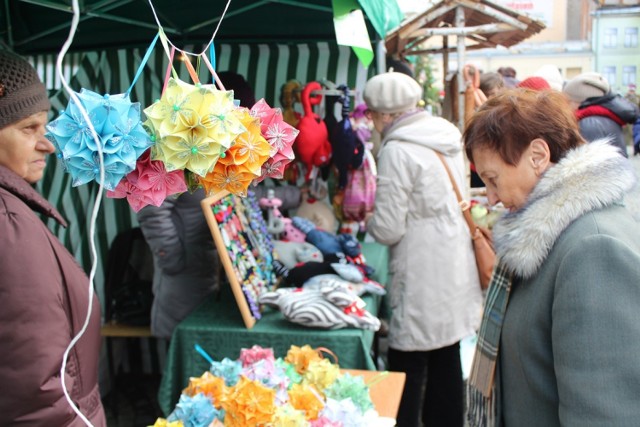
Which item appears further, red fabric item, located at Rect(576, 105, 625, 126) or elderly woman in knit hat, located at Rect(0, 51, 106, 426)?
red fabric item, located at Rect(576, 105, 625, 126)

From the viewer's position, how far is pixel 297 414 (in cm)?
161

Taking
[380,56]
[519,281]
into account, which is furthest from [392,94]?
[519,281]

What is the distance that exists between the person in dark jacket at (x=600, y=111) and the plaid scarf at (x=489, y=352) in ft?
8.47

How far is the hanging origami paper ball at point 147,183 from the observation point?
1064mm

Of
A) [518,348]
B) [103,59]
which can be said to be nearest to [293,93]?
[103,59]

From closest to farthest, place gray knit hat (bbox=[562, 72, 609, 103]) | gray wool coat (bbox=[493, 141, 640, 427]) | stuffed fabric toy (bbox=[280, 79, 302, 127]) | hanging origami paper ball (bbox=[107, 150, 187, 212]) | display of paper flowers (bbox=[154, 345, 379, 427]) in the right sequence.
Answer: hanging origami paper ball (bbox=[107, 150, 187, 212]), gray wool coat (bbox=[493, 141, 640, 427]), display of paper flowers (bbox=[154, 345, 379, 427]), gray knit hat (bbox=[562, 72, 609, 103]), stuffed fabric toy (bbox=[280, 79, 302, 127])

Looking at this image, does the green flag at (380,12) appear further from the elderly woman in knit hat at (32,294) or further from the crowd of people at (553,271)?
the elderly woman in knit hat at (32,294)

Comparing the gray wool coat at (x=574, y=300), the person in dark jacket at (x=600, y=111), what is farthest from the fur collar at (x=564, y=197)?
the person in dark jacket at (x=600, y=111)

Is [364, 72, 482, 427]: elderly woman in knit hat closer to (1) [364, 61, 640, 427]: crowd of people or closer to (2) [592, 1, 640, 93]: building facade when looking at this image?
(1) [364, 61, 640, 427]: crowd of people

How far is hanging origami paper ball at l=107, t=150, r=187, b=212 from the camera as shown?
106 cm

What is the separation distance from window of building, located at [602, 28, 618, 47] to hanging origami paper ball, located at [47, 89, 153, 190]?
2280 centimetres

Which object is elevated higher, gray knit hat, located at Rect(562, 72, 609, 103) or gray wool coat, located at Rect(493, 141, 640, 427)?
gray knit hat, located at Rect(562, 72, 609, 103)

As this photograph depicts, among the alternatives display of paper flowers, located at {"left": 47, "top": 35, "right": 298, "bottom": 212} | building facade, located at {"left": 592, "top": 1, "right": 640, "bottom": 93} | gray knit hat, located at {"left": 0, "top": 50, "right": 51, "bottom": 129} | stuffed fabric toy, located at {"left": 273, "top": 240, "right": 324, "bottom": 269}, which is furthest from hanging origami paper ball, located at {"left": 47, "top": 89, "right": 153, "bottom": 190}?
building facade, located at {"left": 592, "top": 1, "right": 640, "bottom": 93}

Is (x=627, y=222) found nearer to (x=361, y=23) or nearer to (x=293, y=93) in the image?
(x=361, y=23)
